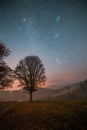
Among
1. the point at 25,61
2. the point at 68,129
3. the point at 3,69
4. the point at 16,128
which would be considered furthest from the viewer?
the point at 25,61

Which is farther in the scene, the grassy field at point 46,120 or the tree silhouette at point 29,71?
the tree silhouette at point 29,71

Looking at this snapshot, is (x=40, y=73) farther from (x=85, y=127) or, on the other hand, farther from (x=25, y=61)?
(x=85, y=127)

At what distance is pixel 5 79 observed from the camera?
3064 centimetres

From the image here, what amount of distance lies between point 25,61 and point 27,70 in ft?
10.2

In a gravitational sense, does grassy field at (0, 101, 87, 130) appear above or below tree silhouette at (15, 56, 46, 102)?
below

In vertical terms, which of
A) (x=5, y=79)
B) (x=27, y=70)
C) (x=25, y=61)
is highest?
(x=25, y=61)

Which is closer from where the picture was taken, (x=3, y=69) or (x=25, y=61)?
(x=3, y=69)

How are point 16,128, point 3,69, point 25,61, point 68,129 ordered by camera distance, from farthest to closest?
point 25,61 → point 3,69 → point 16,128 → point 68,129

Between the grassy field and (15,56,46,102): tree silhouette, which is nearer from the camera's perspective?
the grassy field

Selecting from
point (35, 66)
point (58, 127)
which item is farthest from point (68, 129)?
point (35, 66)

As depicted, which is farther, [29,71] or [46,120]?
[29,71]

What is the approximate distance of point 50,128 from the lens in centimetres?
1344

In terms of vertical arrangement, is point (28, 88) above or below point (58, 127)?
above

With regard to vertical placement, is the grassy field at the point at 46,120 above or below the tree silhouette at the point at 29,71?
below
